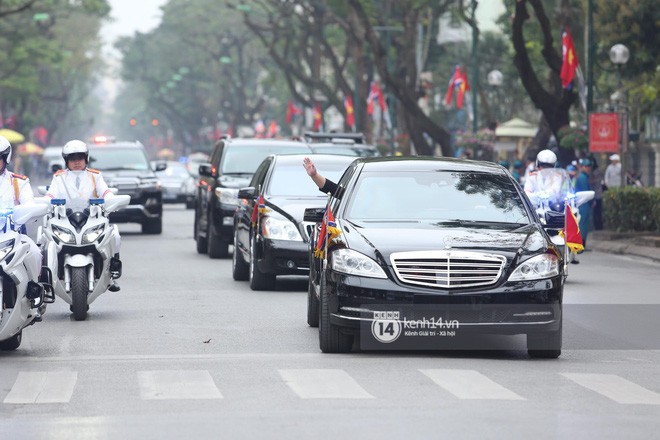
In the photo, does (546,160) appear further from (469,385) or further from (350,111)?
(350,111)

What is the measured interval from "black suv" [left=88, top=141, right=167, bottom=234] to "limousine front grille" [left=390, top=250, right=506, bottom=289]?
19.6m

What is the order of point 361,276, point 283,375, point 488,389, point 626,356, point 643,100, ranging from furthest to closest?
1. point 643,100
2. point 626,356
3. point 361,276
4. point 283,375
5. point 488,389

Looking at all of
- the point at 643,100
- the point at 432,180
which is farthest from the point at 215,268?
the point at 643,100

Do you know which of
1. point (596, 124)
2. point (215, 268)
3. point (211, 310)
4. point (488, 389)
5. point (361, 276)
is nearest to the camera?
point (488, 389)

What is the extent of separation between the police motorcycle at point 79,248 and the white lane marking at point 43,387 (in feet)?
12.5

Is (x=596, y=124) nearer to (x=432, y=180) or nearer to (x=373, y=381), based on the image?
(x=432, y=180)

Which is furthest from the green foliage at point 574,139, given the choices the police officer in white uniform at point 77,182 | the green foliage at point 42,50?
the police officer in white uniform at point 77,182

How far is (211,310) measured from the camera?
54.0ft

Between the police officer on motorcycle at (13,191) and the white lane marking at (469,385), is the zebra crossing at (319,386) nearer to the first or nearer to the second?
the white lane marking at (469,385)

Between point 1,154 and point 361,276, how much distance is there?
3.05m

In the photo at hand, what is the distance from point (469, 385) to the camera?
10602mm

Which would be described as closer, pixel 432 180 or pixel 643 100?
pixel 432 180

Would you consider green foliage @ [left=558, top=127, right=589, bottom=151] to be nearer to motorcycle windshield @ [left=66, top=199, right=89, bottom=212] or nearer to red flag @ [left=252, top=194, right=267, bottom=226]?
red flag @ [left=252, top=194, right=267, bottom=226]

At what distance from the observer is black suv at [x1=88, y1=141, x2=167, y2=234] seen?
31.9 metres
